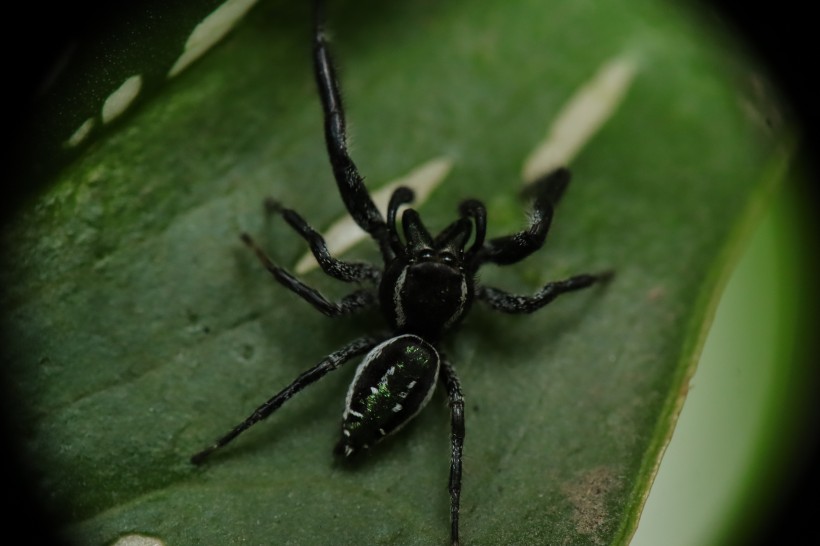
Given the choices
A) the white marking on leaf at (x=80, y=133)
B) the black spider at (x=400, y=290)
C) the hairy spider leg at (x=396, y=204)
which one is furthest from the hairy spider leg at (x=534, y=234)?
the white marking on leaf at (x=80, y=133)

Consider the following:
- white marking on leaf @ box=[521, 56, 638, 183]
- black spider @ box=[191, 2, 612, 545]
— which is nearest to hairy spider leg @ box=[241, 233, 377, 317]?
black spider @ box=[191, 2, 612, 545]

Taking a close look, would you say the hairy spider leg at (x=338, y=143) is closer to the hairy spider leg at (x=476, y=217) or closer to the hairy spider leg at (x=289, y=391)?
the hairy spider leg at (x=476, y=217)

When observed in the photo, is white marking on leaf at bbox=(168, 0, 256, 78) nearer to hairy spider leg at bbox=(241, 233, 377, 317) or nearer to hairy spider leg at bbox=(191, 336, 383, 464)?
hairy spider leg at bbox=(241, 233, 377, 317)

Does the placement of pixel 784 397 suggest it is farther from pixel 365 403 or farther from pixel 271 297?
pixel 271 297

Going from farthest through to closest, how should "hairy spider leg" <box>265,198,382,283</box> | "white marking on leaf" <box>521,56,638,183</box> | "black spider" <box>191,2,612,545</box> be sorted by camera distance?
"white marking on leaf" <box>521,56,638,183</box>, "hairy spider leg" <box>265,198,382,283</box>, "black spider" <box>191,2,612,545</box>

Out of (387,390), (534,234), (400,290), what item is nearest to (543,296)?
(534,234)
